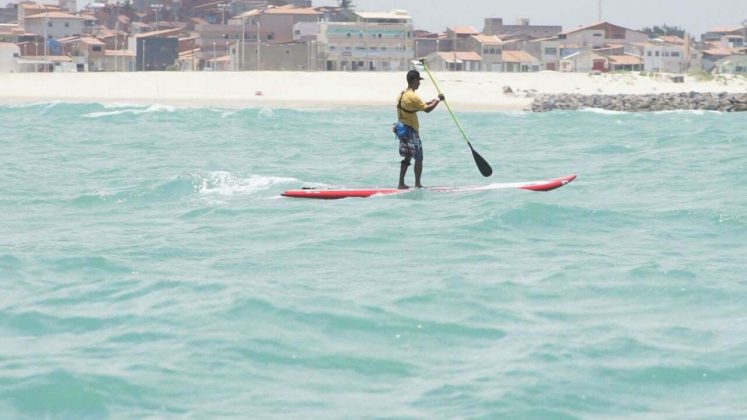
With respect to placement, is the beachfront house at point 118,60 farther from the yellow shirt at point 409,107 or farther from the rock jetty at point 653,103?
the yellow shirt at point 409,107

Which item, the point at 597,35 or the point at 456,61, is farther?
the point at 597,35

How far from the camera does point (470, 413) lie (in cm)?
701

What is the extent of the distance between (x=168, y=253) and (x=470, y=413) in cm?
528

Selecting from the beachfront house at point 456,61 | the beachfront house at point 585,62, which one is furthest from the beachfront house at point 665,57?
the beachfront house at point 456,61

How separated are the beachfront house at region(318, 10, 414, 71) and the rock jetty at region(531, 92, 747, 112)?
42.7m

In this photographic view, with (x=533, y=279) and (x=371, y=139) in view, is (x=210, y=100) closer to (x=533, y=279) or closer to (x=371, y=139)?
(x=371, y=139)

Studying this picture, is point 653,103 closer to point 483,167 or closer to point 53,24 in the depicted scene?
point 483,167

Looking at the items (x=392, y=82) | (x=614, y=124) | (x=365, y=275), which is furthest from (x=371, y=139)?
(x=392, y=82)

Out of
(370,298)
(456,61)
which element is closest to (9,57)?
(456,61)

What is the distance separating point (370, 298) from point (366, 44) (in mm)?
88041

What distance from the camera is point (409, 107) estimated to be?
594 inches

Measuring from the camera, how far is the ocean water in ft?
24.0

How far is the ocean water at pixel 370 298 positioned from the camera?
7.31 metres

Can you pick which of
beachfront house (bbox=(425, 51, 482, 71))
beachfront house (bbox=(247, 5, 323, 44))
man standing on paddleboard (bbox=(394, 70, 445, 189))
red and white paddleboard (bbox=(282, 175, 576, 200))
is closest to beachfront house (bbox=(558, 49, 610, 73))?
beachfront house (bbox=(425, 51, 482, 71))
